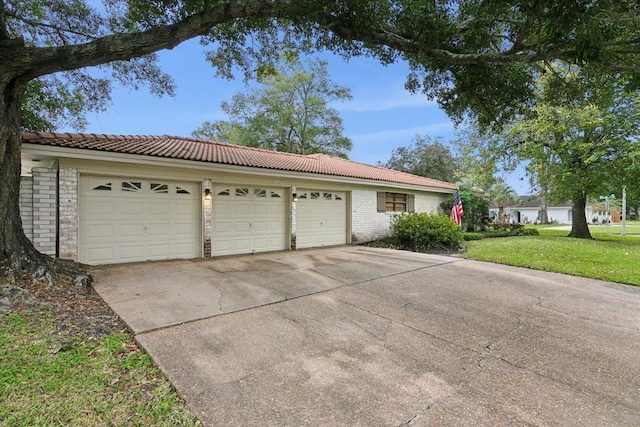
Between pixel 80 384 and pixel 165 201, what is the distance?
608cm

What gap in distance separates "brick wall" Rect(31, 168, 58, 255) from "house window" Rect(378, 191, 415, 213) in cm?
1056

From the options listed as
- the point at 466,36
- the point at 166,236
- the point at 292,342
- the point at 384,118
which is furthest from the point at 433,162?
the point at 292,342

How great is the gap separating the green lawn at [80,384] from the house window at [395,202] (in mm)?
11059

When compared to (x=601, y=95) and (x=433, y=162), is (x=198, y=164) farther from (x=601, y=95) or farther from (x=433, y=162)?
(x=433, y=162)

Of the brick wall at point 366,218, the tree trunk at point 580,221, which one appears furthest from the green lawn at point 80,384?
the tree trunk at point 580,221

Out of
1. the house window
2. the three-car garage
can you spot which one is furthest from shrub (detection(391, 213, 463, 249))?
the three-car garage

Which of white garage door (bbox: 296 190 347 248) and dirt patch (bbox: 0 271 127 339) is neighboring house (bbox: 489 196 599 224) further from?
dirt patch (bbox: 0 271 127 339)

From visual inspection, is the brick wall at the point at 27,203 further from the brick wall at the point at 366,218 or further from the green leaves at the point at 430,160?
the green leaves at the point at 430,160

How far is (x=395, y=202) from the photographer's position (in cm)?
1381

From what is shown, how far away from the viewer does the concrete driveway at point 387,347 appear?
2.35 metres

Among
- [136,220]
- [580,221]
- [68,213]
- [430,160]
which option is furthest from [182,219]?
[430,160]

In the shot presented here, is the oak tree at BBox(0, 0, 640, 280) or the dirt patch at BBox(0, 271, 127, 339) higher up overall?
the oak tree at BBox(0, 0, 640, 280)

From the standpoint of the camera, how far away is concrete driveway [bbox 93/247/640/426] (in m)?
2.35

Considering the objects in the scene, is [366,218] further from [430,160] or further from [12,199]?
[430,160]
